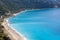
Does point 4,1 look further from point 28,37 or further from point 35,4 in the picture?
point 28,37

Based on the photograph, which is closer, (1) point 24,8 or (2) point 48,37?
(2) point 48,37

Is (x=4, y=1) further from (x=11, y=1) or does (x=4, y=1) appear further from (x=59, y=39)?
(x=59, y=39)

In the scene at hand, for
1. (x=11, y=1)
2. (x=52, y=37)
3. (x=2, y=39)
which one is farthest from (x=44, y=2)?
(x=2, y=39)

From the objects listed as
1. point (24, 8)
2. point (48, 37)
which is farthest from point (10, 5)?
point (48, 37)

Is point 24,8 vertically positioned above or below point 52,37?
above

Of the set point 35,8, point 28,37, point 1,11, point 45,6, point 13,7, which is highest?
point 45,6

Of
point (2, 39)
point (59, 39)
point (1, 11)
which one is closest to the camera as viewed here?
point (2, 39)

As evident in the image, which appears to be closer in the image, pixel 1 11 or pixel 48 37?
pixel 48 37

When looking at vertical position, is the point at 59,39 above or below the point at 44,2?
below

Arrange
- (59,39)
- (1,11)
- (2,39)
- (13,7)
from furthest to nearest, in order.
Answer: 1. (13,7)
2. (1,11)
3. (59,39)
4. (2,39)
